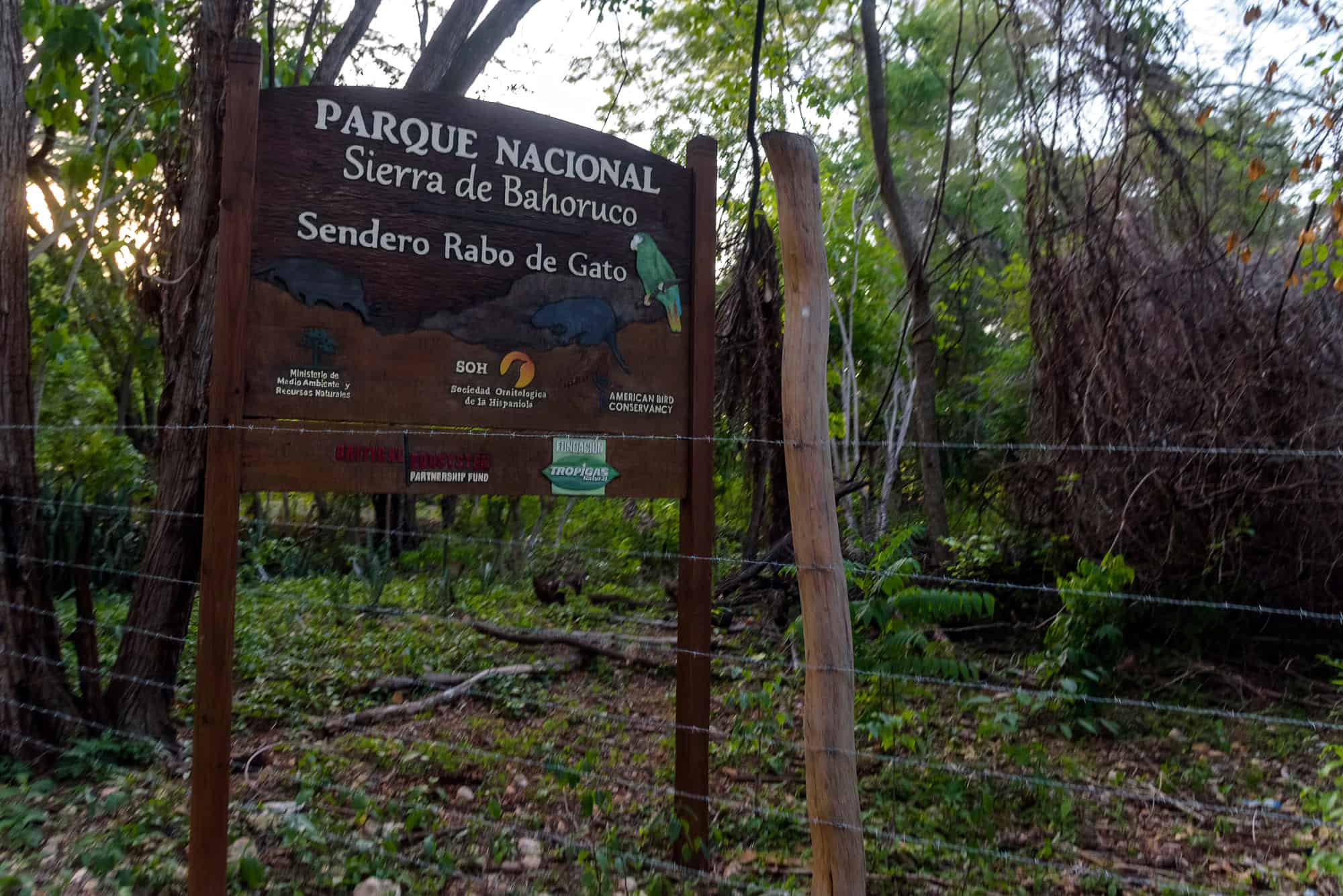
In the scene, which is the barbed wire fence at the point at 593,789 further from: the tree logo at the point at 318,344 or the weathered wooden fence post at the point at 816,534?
the tree logo at the point at 318,344

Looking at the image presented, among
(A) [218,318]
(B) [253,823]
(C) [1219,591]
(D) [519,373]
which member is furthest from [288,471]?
(C) [1219,591]

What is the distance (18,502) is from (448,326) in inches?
96.8

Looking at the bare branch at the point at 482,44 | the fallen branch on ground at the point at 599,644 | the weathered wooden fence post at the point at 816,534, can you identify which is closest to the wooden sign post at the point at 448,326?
the weathered wooden fence post at the point at 816,534

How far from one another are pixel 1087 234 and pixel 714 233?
350cm

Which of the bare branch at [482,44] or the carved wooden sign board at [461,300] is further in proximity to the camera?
the bare branch at [482,44]

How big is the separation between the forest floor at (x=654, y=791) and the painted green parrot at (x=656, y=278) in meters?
1.50

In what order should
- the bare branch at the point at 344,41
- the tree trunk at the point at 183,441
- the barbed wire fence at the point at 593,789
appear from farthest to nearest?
the bare branch at the point at 344,41, the tree trunk at the point at 183,441, the barbed wire fence at the point at 593,789

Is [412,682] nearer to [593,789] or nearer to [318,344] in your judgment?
[593,789]

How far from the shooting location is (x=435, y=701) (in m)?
5.69

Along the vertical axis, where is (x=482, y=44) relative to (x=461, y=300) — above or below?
above

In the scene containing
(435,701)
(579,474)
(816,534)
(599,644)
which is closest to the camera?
(816,534)

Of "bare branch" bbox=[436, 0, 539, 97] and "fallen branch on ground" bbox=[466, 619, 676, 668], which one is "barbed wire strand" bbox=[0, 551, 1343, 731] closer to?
"fallen branch on ground" bbox=[466, 619, 676, 668]

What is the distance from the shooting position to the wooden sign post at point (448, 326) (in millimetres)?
3191

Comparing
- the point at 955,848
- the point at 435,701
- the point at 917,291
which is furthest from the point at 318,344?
the point at 917,291
